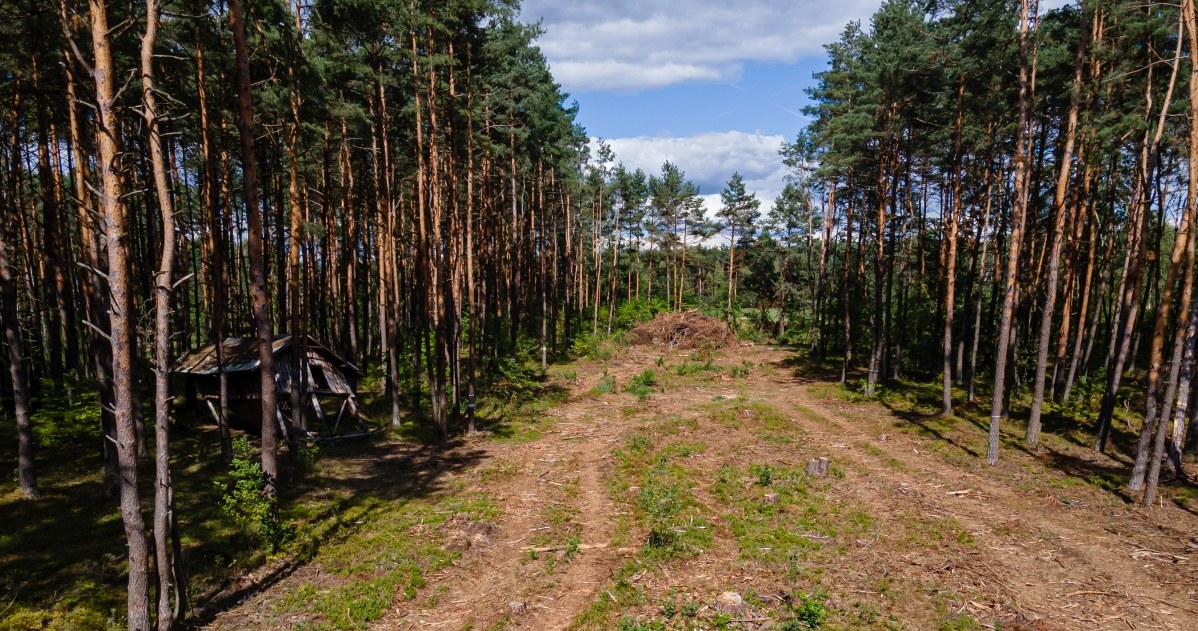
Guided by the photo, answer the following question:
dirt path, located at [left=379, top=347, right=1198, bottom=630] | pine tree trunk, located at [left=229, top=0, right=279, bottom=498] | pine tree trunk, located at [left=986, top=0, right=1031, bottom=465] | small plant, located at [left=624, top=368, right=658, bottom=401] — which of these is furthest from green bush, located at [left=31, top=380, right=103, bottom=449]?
pine tree trunk, located at [left=986, top=0, right=1031, bottom=465]

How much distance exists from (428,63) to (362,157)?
11566 millimetres

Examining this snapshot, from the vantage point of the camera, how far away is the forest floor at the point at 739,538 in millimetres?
9188

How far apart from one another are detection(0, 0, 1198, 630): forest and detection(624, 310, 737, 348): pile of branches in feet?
20.9

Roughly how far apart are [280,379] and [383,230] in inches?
317

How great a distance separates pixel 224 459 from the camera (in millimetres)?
16031

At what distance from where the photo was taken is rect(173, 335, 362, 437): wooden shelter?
19.1 metres

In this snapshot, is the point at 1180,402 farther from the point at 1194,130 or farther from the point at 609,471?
the point at 609,471

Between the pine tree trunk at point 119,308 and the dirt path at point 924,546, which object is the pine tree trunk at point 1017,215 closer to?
the dirt path at point 924,546

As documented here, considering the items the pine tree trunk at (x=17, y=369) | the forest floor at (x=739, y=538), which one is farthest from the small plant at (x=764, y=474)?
the pine tree trunk at (x=17, y=369)

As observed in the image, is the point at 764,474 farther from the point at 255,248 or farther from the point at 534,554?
the point at 255,248

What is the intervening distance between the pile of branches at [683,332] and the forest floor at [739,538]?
2181 centimetres

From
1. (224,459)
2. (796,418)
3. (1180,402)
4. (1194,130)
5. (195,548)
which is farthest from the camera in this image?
(796,418)

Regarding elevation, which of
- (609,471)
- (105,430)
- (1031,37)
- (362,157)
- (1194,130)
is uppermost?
(1031,37)

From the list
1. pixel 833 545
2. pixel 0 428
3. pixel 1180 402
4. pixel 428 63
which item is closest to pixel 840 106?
pixel 1180 402
